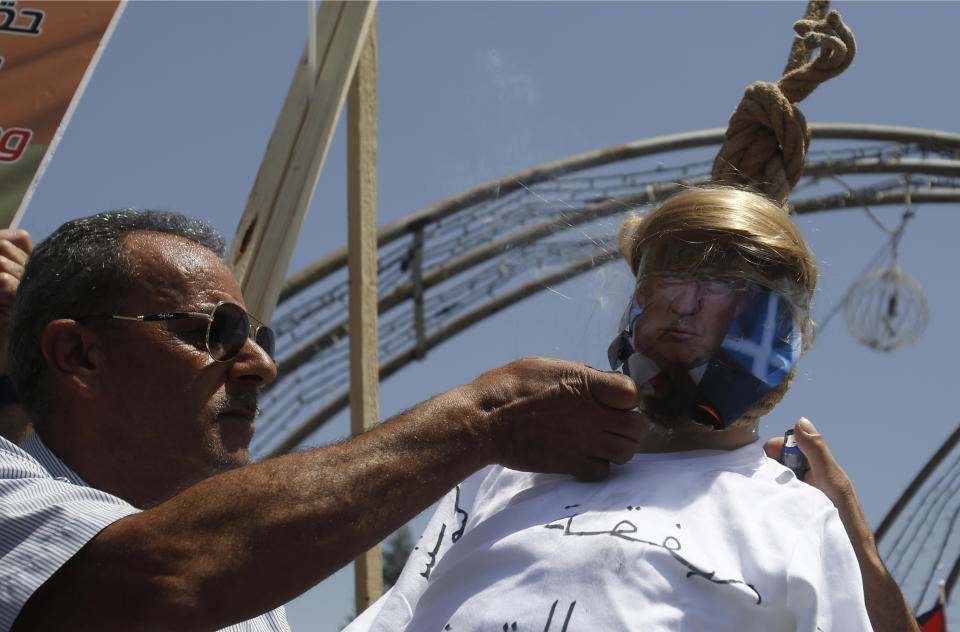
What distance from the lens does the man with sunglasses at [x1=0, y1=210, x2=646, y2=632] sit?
6.35 feet

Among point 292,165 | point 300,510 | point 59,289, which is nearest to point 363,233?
point 292,165

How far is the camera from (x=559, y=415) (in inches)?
90.0

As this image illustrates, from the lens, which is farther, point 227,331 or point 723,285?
point 227,331

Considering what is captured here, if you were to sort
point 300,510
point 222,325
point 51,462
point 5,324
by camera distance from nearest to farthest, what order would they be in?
1. point 300,510
2. point 51,462
3. point 222,325
4. point 5,324

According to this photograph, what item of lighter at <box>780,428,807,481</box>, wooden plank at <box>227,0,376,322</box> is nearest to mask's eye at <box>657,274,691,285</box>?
lighter at <box>780,428,807,481</box>

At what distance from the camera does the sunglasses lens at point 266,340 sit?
3.09 meters

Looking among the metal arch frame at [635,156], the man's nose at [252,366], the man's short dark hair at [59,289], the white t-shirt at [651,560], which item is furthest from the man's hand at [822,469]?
the metal arch frame at [635,156]

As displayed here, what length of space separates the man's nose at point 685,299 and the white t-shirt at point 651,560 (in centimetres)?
31

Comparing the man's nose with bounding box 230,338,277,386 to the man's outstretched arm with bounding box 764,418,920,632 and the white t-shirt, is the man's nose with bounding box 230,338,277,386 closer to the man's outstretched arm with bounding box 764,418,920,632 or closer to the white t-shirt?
the white t-shirt

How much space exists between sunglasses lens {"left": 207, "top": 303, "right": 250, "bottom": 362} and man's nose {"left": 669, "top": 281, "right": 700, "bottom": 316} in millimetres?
1102

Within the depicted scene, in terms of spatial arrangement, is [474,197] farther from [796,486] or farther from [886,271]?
[796,486]

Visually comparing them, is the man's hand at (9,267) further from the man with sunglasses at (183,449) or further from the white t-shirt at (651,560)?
the white t-shirt at (651,560)

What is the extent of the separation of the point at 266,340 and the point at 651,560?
1432 millimetres

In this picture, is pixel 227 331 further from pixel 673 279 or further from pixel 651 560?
pixel 651 560
